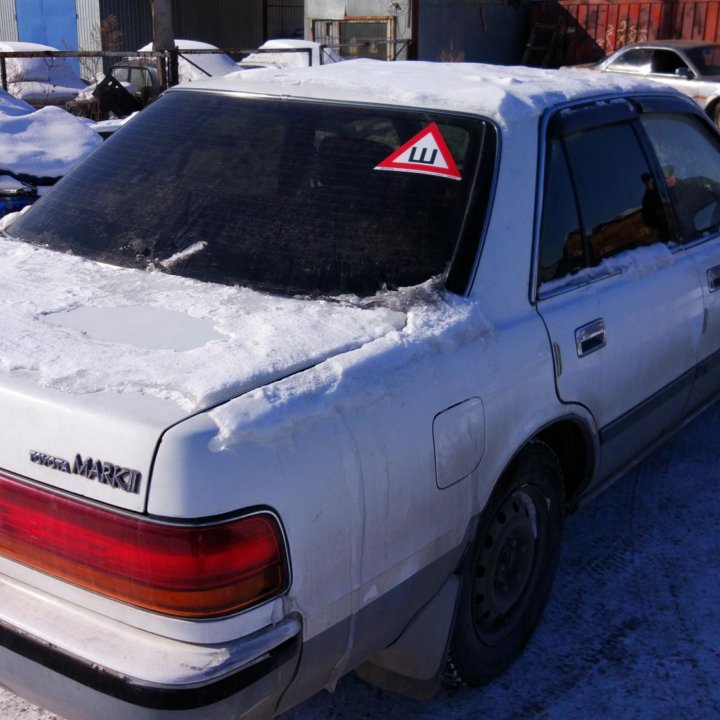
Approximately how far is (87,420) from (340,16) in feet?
73.3

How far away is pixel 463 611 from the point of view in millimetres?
2658

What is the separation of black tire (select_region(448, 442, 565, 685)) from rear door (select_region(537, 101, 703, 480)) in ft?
0.93

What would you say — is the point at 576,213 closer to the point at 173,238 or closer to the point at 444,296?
the point at 444,296

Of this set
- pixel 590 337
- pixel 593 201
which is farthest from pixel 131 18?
pixel 590 337

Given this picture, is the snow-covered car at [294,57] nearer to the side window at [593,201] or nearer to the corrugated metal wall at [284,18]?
the corrugated metal wall at [284,18]

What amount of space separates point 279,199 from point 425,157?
455 mm

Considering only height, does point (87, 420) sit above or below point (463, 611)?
above

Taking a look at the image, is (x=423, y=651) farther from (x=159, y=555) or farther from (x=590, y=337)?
(x=590, y=337)

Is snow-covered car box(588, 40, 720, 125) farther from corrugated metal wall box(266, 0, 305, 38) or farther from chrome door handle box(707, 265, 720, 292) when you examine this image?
corrugated metal wall box(266, 0, 305, 38)

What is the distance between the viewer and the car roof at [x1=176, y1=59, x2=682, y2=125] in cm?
300

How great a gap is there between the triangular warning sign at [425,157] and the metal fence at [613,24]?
21813mm

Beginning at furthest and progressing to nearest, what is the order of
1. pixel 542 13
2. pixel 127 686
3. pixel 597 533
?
pixel 542 13
pixel 597 533
pixel 127 686

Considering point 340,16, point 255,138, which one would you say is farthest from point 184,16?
point 255,138

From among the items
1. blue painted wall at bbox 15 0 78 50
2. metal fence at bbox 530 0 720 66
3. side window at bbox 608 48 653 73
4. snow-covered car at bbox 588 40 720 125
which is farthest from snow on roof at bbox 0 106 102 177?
blue painted wall at bbox 15 0 78 50
